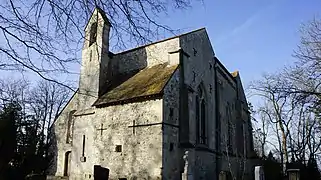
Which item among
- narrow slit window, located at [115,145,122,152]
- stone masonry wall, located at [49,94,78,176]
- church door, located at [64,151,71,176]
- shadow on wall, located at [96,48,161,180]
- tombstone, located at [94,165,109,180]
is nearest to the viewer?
tombstone, located at [94,165,109,180]

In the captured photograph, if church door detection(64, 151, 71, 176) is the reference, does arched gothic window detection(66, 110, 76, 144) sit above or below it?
above

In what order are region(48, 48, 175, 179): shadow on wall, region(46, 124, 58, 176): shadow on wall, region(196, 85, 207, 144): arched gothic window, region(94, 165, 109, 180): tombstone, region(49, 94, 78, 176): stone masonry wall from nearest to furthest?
1. region(94, 165, 109, 180): tombstone
2. region(48, 48, 175, 179): shadow on wall
3. region(196, 85, 207, 144): arched gothic window
4. region(49, 94, 78, 176): stone masonry wall
5. region(46, 124, 58, 176): shadow on wall

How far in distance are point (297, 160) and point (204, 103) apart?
14165mm

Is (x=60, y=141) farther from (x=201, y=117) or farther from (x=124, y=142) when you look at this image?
(x=201, y=117)

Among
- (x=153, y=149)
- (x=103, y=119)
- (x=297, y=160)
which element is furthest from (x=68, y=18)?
(x=297, y=160)

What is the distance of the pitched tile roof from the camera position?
2169 centimetres

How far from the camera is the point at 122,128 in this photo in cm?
2227

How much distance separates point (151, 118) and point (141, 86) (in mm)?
2926

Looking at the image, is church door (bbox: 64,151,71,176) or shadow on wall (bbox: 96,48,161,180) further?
church door (bbox: 64,151,71,176)

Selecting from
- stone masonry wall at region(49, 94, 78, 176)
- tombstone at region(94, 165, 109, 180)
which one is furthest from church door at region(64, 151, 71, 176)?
tombstone at region(94, 165, 109, 180)

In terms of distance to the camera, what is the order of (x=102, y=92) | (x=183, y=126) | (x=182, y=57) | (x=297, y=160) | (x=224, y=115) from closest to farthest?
(x=183, y=126) < (x=182, y=57) < (x=102, y=92) < (x=224, y=115) < (x=297, y=160)

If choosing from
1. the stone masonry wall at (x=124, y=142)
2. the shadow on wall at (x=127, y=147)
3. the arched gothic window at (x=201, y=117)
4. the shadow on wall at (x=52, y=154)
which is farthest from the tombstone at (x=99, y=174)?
the shadow on wall at (x=52, y=154)

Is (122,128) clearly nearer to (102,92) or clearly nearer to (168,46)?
(102,92)

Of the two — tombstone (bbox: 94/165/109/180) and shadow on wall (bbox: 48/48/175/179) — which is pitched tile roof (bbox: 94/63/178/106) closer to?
shadow on wall (bbox: 48/48/175/179)
